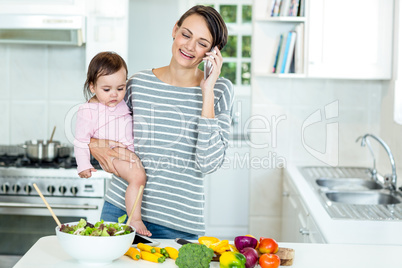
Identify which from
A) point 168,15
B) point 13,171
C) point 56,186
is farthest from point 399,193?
point 168,15

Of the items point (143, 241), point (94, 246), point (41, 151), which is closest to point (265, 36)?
point (41, 151)

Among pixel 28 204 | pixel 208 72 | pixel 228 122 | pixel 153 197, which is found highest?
pixel 208 72

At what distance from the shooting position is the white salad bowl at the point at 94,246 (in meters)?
1.46

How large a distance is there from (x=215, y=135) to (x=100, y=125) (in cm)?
52

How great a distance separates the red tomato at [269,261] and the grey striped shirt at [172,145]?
47 cm

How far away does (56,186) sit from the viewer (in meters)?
3.21

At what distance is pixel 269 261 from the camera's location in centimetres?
149

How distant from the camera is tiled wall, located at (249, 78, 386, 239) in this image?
360 centimetres

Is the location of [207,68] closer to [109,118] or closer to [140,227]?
[109,118]

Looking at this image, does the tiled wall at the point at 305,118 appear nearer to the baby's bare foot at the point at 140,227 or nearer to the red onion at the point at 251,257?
the baby's bare foot at the point at 140,227

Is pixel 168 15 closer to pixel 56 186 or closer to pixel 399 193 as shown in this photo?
pixel 56 186

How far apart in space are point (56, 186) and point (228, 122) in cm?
164

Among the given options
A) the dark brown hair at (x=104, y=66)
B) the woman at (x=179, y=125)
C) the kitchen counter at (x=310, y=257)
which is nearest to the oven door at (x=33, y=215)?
the woman at (x=179, y=125)

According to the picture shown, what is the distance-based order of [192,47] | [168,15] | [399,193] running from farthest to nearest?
[168,15]
[399,193]
[192,47]
